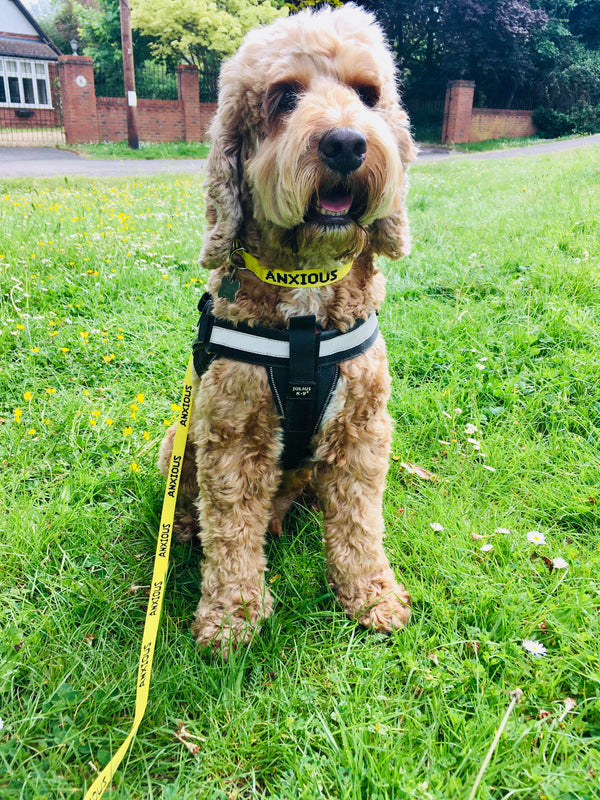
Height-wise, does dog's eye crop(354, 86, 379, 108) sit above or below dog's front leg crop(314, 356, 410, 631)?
above

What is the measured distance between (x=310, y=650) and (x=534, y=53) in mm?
33070

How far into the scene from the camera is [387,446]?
230 centimetres

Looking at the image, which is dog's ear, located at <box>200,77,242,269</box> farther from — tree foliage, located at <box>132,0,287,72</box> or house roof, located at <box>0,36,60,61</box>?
house roof, located at <box>0,36,60,61</box>

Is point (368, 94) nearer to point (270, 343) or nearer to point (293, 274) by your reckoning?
point (293, 274)

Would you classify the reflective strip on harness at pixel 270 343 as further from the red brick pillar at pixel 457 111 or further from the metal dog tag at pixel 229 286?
the red brick pillar at pixel 457 111

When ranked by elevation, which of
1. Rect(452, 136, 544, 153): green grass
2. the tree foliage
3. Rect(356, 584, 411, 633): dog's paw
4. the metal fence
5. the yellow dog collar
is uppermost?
the tree foliage

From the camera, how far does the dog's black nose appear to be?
1.75 meters

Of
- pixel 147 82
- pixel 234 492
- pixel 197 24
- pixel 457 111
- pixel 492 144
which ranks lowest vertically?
pixel 234 492

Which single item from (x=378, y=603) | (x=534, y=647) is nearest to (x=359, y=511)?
(x=378, y=603)

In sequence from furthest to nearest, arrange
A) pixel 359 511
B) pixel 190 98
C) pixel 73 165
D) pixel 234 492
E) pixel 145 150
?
1. pixel 190 98
2. pixel 145 150
3. pixel 73 165
4. pixel 359 511
5. pixel 234 492

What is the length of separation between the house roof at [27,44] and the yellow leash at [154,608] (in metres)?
38.0

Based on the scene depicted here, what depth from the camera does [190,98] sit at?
23.4 meters

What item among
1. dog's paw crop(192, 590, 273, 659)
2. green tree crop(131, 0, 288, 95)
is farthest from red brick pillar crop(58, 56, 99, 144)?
dog's paw crop(192, 590, 273, 659)

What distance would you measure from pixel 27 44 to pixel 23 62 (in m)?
1.78
